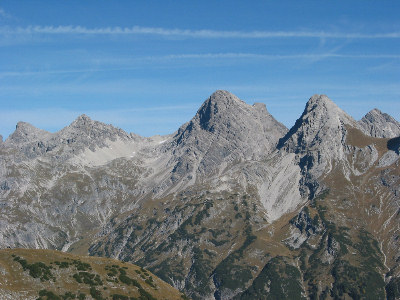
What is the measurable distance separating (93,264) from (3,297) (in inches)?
1161

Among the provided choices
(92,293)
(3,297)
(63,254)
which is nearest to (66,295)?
(92,293)

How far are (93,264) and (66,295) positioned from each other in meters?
18.1

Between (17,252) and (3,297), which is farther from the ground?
(17,252)

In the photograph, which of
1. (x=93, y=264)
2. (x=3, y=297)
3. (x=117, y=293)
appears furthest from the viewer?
(x=93, y=264)

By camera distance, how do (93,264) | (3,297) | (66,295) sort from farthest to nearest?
(93,264)
(66,295)
(3,297)

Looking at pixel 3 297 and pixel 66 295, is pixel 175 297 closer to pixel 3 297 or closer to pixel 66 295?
pixel 66 295

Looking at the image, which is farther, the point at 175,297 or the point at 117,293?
the point at 175,297

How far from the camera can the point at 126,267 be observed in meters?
141

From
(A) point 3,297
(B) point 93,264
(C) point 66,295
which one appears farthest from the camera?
(B) point 93,264

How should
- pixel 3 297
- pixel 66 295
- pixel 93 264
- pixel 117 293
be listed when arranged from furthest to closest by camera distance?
pixel 93 264 < pixel 117 293 < pixel 66 295 < pixel 3 297

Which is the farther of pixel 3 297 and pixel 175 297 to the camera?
pixel 175 297

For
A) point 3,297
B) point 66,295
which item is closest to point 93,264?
point 66,295

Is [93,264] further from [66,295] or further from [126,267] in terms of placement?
[66,295]

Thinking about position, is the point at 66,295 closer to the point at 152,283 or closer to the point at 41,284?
the point at 41,284
